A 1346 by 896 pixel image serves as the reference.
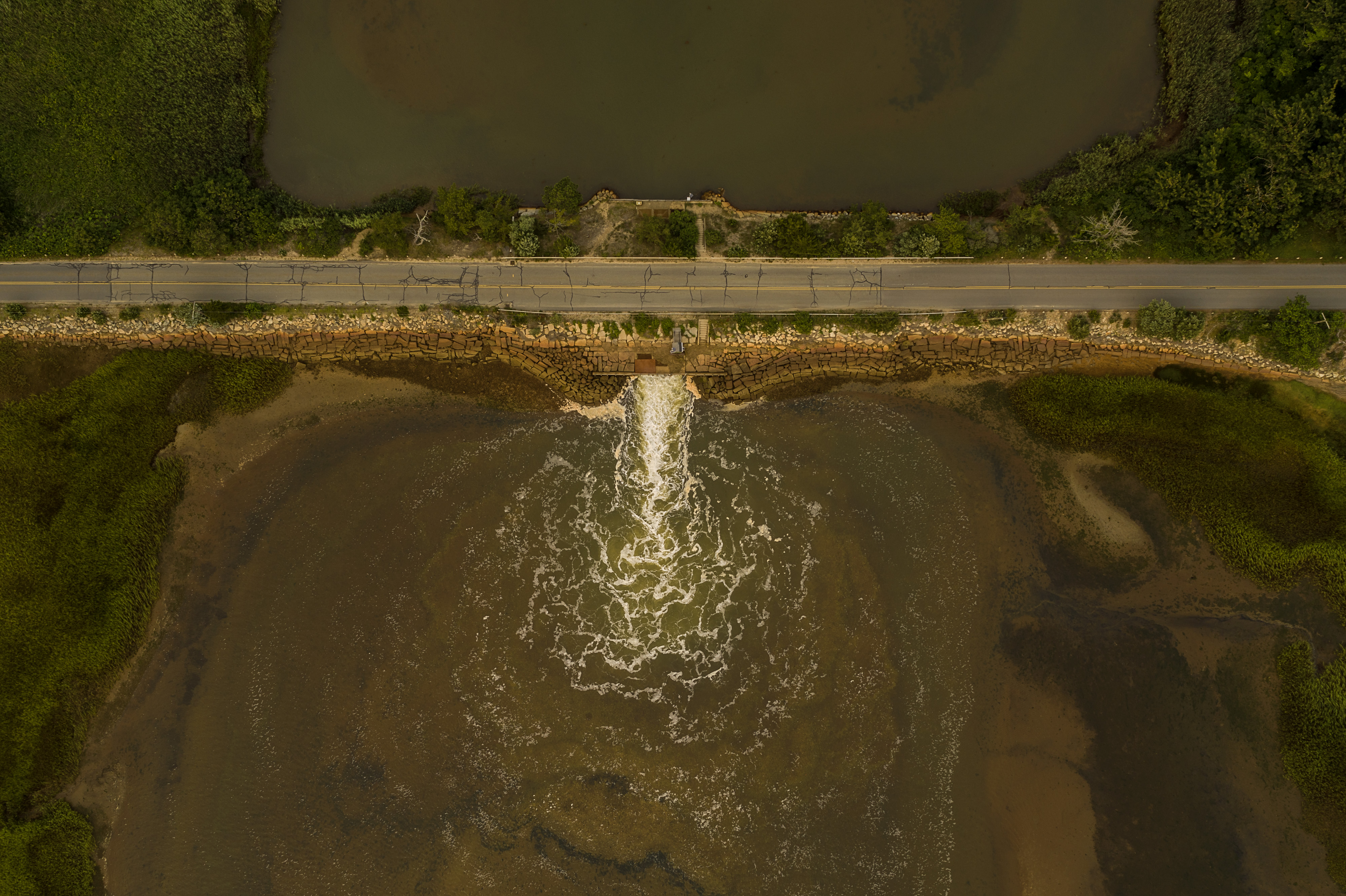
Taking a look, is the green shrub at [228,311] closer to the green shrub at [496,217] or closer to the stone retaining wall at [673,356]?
the stone retaining wall at [673,356]

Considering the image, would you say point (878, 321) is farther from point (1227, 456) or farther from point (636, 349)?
point (1227, 456)

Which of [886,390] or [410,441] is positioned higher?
[886,390]

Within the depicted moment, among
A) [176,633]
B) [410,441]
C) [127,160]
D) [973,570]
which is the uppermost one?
[127,160]

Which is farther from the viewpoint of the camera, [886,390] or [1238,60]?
[886,390]

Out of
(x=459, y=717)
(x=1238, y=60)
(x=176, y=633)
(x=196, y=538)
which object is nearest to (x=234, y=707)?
(x=176, y=633)

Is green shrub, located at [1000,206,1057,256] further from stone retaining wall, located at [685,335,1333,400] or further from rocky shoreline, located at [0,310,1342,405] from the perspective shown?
stone retaining wall, located at [685,335,1333,400]

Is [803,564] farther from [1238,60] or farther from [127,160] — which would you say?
[127,160]
